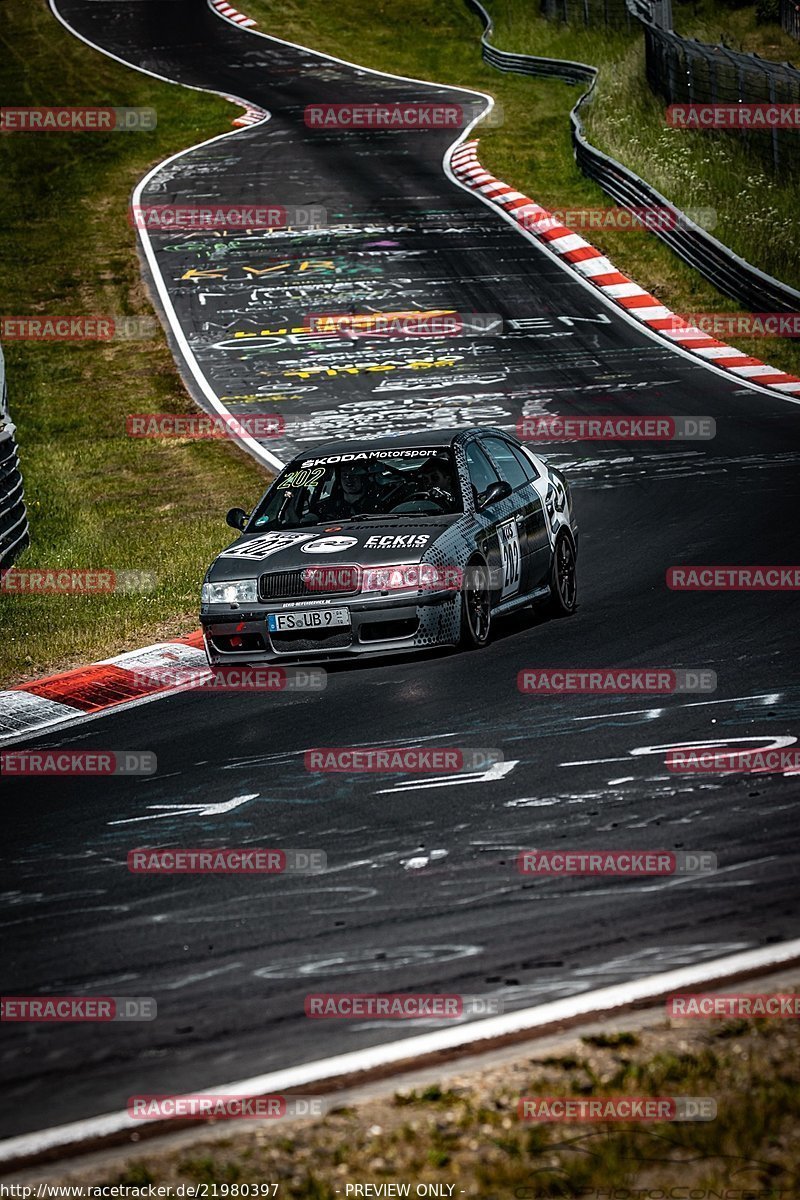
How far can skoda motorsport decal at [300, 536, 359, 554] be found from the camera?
1007 centimetres

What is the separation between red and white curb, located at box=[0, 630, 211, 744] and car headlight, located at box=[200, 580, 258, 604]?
68 centimetres

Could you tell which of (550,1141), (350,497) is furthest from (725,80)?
(550,1141)

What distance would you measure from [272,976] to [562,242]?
22117 millimetres

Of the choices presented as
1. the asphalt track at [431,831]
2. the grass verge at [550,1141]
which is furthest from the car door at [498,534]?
the grass verge at [550,1141]

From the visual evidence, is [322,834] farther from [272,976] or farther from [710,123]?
[710,123]

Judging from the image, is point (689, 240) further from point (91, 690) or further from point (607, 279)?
point (91, 690)

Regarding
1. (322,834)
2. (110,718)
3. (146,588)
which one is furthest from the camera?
(146,588)

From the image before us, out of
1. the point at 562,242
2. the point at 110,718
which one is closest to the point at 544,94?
the point at 562,242

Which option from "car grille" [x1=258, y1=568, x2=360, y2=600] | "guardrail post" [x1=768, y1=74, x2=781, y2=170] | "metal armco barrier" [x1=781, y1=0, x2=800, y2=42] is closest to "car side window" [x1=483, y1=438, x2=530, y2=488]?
"car grille" [x1=258, y1=568, x2=360, y2=600]

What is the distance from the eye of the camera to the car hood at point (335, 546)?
992 cm

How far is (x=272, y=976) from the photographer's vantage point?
18.2 ft

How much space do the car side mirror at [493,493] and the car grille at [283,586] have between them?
1420 millimetres

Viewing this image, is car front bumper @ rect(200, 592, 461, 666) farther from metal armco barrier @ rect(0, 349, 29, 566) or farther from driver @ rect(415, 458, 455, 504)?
metal armco barrier @ rect(0, 349, 29, 566)

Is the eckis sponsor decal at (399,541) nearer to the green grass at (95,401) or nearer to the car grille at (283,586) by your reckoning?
the car grille at (283,586)
